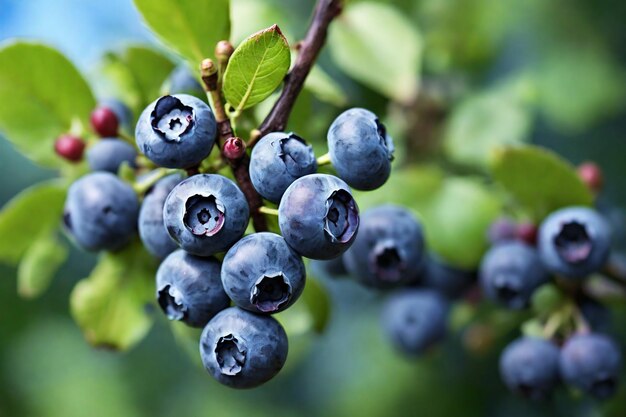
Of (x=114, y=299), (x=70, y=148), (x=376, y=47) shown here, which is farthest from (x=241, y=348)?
(x=376, y=47)

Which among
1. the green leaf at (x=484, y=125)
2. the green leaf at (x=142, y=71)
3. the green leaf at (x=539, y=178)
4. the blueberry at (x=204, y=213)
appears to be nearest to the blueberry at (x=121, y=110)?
the green leaf at (x=142, y=71)

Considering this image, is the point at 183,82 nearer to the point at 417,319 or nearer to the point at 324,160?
the point at 324,160

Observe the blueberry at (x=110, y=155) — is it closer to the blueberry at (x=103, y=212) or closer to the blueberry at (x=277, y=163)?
the blueberry at (x=103, y=212)

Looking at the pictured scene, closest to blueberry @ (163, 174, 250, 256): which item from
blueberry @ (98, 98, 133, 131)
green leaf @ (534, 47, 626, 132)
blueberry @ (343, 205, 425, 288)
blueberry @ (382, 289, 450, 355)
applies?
blueberry @ (343, 205, 425, 288)

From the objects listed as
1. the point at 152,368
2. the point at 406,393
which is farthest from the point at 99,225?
the point at 152,368

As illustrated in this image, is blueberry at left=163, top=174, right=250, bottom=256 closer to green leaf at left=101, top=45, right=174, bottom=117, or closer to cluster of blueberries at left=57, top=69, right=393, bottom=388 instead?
cluster of blueberries at left=57, top=69, right=393, bottom=388

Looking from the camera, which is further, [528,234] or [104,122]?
[528,234]

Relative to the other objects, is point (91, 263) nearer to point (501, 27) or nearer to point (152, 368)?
point (152, 368)
